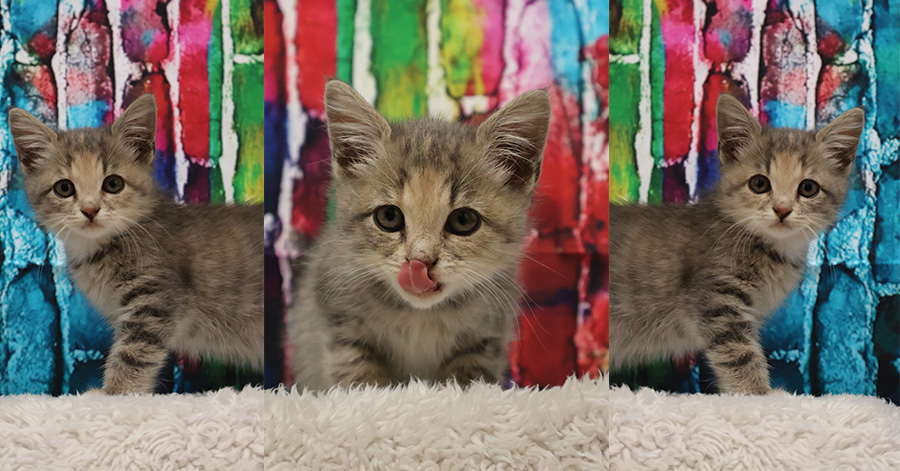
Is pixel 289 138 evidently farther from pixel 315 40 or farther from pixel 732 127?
pixel 732 127

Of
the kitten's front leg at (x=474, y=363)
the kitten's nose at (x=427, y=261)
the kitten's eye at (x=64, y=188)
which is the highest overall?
the kitten's eye at (x=64, y=188)

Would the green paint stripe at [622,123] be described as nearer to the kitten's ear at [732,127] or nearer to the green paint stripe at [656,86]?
the green paint stripe at [656,86]

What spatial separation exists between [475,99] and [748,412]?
30.8 inches

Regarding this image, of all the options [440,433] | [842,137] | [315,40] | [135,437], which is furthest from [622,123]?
[135,437]

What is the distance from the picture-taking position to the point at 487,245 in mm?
1105

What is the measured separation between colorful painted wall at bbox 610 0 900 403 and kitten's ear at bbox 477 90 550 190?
0.29 metres

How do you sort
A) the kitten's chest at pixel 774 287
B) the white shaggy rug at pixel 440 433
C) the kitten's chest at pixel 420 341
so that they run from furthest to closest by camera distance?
the kitten's chest at pixel 774 287 < the kitten's chest at pixel 420 341 < the white shaggy rug at pixel 440 433

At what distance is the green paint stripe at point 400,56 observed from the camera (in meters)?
1.32

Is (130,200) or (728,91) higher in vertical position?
(728,91)

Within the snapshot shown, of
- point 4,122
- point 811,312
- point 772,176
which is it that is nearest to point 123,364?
point 4,122

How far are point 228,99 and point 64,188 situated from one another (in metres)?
0.37

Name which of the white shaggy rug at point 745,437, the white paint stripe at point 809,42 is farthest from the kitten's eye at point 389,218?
the white paint stripe at point 809,42

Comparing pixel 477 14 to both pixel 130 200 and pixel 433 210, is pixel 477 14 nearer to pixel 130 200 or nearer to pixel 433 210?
pixel 433 210

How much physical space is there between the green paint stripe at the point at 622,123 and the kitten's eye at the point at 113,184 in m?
1.01
